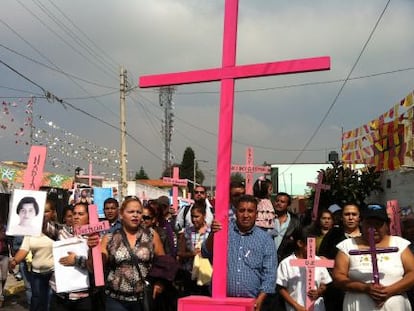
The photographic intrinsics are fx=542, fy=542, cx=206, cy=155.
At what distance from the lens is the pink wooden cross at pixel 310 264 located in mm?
4523

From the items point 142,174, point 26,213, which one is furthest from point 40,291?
point 142,174

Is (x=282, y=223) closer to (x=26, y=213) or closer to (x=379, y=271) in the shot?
(x=379, y=271)

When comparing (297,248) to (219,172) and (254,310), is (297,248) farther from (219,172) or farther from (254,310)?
(219,172)

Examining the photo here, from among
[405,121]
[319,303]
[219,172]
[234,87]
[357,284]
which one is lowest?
[319,303]

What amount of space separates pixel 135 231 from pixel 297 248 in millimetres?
1562

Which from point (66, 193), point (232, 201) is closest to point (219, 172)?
point (232, 201)

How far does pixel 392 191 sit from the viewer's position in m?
15.4

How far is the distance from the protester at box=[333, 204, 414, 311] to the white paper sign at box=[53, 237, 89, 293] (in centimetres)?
Answer: 230

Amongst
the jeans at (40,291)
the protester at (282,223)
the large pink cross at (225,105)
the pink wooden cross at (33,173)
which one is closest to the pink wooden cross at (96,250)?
the large pink cross at (225,105)

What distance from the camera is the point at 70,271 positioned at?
4.94 m

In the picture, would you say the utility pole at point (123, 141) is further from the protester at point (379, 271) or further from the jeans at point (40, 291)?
the protester at point (379, 271)

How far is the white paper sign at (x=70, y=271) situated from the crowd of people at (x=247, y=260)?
1.3 inches

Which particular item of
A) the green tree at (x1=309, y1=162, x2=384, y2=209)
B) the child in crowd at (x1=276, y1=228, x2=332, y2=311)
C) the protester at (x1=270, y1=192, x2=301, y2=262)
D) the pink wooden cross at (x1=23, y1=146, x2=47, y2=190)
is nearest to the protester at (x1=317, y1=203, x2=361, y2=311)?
the child in crowd at (x1=276, y1=228, x2=332, y2=311)

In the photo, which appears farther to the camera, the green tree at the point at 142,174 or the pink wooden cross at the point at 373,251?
the green tree at the point at 142,174
